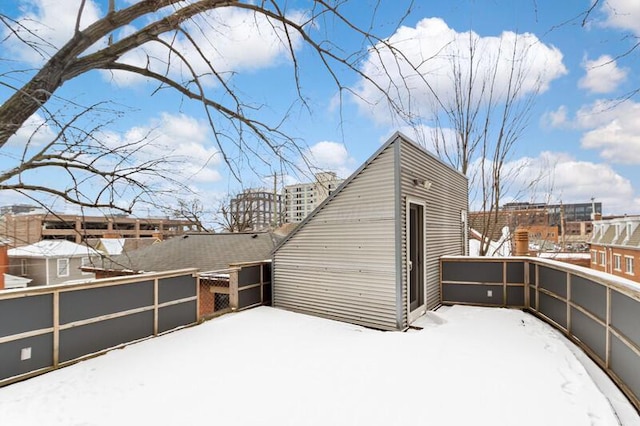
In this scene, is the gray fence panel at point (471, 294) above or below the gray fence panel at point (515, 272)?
below

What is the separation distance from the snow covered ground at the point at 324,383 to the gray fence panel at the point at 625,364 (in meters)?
0.30

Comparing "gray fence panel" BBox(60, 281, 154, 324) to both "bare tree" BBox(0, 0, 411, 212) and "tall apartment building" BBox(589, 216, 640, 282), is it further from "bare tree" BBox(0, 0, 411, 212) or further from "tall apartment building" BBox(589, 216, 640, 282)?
"tall apartment building" BBox(589, 216, 640, 282)

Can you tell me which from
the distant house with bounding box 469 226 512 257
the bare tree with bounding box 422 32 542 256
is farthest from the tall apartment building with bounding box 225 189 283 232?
the bare tree with bounding box 422 32 542 256

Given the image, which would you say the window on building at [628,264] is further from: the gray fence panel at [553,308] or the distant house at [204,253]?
the distant house at [204,253]

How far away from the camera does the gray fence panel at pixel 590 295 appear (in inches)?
154

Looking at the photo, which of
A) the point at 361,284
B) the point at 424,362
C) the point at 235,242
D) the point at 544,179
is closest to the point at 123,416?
the point at 424,362

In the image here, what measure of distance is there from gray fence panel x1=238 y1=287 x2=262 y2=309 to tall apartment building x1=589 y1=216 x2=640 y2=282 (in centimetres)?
2265

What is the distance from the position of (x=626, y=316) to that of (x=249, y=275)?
6.01 meters

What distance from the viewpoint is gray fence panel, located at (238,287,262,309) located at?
22.6ft

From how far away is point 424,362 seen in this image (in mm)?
4203

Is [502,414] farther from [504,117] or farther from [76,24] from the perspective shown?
[504,117]

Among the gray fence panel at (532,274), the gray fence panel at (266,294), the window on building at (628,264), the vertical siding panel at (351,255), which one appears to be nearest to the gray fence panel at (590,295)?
the gray fence panel at (532,274)

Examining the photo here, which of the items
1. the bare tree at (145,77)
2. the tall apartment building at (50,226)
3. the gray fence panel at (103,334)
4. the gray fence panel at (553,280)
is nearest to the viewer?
the bare tree at (145,77)

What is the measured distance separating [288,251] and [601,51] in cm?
577
